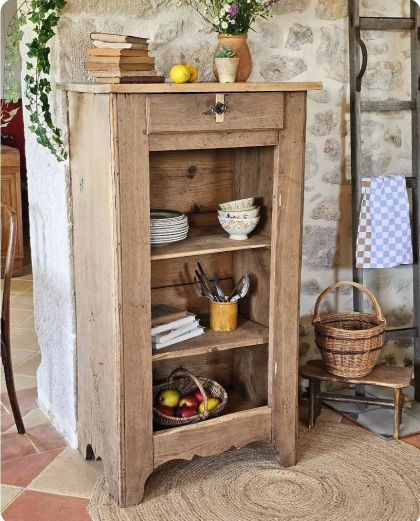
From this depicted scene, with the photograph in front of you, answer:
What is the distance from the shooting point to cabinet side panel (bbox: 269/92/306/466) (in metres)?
2.99

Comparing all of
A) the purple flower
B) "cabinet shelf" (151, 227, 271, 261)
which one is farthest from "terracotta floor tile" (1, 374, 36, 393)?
the purple flower

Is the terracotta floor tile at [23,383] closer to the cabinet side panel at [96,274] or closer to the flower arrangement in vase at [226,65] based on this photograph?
the cabinet side panel at [96,274]

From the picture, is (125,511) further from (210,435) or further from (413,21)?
(413,21)

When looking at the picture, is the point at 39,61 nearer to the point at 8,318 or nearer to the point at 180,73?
the point at 180,73

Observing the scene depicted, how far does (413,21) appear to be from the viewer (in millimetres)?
3676

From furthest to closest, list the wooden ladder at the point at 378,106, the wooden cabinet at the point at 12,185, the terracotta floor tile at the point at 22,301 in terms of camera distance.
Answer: the wooden cabinet at the point at 12,185
the terracotta floor tile at the point at 22,301
the wooden ladder at the point at 378,106

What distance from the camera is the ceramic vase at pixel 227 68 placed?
9.63 feet

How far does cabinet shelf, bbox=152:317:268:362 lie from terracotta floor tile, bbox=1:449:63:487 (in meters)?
0.65

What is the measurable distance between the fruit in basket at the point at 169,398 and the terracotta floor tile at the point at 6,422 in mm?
853

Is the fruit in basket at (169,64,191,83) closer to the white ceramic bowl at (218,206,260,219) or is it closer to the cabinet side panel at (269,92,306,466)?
the cabinet side panel at (269,92,306,466)

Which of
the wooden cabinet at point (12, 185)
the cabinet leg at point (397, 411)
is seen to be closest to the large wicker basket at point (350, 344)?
the cabinet leg at point (397, 411)

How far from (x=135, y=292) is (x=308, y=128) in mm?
1325

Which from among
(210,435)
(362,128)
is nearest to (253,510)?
(210,435)

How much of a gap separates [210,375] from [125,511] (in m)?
0.81
